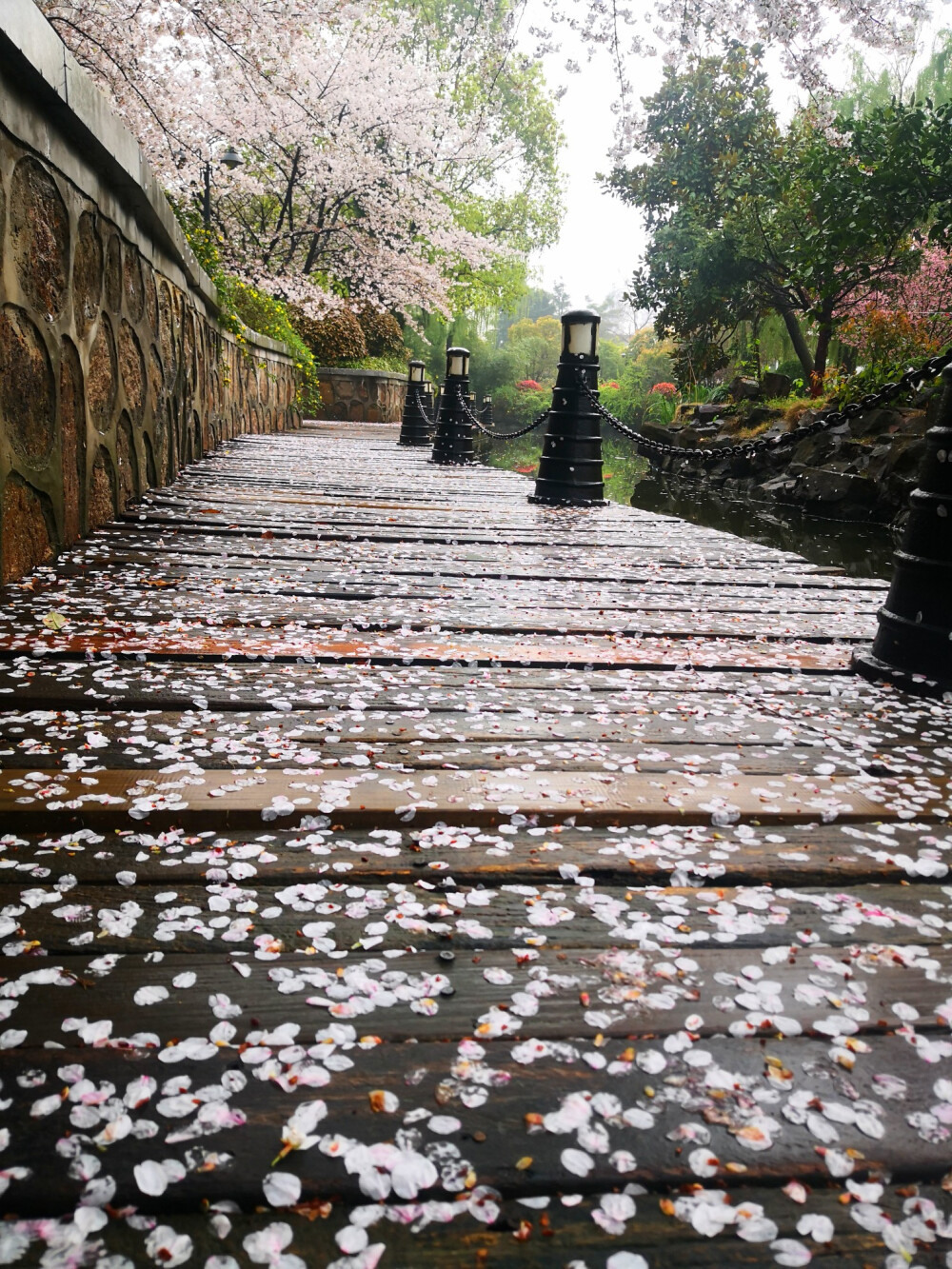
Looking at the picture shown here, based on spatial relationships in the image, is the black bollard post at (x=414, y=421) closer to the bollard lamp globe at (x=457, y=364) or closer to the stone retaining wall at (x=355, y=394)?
the bollard lamp globe at (x=457, y=364)

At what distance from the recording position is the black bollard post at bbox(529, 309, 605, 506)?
5.38 meters

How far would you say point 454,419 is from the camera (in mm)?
8391

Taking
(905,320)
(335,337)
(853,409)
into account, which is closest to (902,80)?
(905,320)

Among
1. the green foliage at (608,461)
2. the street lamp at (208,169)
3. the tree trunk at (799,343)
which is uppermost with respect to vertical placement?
the street lamp at (208,169)

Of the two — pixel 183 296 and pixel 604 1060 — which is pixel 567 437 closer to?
pixel 183 296

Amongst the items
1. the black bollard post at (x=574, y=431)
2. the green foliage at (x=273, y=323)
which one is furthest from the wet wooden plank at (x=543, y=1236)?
the green foliage at (x=273, y=323)

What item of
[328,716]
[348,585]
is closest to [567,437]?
[348,585]

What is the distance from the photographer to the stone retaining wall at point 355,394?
58.7 ft

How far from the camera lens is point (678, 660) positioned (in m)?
2.24

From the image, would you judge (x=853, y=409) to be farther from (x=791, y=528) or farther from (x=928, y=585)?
(x=791, y=528)

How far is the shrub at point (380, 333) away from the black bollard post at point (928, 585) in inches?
719

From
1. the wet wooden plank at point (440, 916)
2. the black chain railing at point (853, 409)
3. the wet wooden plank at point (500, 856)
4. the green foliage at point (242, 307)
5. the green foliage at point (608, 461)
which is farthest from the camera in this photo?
the green foliage at point (608, 461)

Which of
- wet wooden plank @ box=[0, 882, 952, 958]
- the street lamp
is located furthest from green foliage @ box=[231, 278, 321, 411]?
wet wooden plank @ box=[0, 882, 952, 958]

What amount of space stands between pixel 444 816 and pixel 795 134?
17530mm
